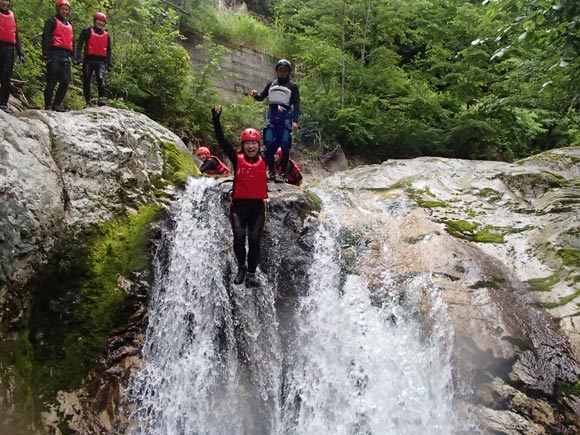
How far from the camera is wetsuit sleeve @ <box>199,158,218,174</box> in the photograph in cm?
848

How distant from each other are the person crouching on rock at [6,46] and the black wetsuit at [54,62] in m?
0.35

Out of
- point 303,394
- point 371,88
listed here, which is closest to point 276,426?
point 303,394

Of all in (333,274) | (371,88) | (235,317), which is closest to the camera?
(235,317)

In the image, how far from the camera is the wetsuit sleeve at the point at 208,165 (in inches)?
334

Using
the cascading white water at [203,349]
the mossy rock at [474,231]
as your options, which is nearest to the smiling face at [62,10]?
the cascading white water at [203,349]

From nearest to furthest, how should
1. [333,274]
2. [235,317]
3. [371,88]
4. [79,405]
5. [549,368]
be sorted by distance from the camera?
1. [79,405]
2. [549,368]
3. [235,317]
4. [333,274]
5. [371,88]

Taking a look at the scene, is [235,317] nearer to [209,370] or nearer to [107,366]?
[209,370]

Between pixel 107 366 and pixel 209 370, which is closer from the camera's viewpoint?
pixel 107 366

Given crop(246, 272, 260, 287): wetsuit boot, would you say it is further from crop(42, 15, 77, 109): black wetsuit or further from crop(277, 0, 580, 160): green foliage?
crop(277, 0, 580, 160): green foliage

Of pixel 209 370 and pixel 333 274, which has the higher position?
pixel 333 274

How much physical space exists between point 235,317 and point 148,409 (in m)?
1.45

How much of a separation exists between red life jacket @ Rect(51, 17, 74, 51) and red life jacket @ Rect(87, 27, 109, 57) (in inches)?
15.7

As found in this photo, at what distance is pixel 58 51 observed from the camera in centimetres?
666

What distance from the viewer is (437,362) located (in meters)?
5.59
